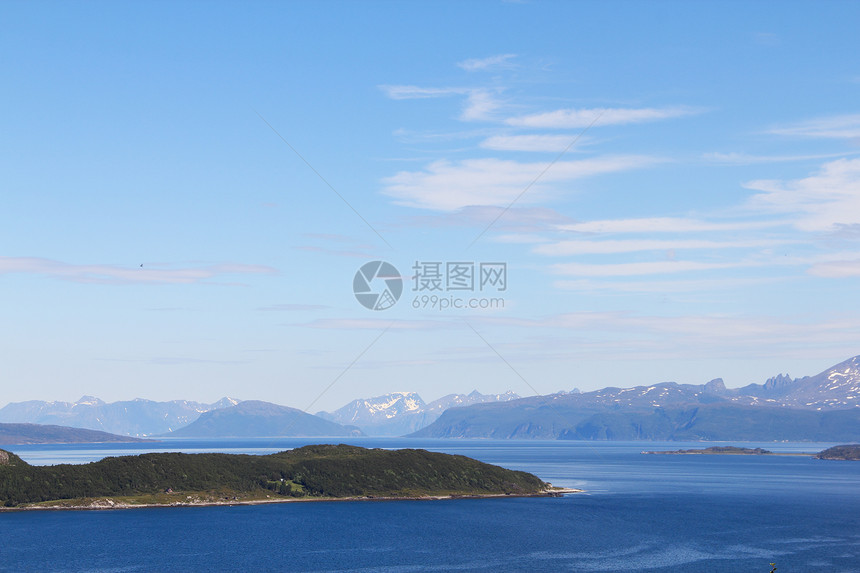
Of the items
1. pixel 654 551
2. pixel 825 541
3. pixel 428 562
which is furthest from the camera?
pixel 825 541

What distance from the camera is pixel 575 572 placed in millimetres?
150000

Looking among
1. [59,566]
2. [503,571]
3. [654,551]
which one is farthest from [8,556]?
[654,551]

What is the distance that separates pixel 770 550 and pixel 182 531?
128 m

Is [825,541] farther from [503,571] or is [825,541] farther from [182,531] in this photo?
[182,531]

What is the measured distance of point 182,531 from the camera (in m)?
194

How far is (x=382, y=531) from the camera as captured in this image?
656 ft

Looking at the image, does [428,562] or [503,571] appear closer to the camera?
[503,571]

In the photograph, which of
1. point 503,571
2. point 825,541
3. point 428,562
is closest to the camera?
point 503,571

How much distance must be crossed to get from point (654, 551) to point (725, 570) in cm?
2168

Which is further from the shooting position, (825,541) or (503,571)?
(825,541)

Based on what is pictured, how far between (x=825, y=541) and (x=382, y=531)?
99099 mm

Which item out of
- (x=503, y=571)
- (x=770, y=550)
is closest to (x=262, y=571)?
(x=503, y=571)

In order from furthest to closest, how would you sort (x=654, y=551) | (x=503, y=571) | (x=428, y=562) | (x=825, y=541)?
(x=825, y=541) → (x=654, y=551) → (x=428, y=562) → (x=503, y=571)

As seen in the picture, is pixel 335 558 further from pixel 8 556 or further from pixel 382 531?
pixel 8 556
